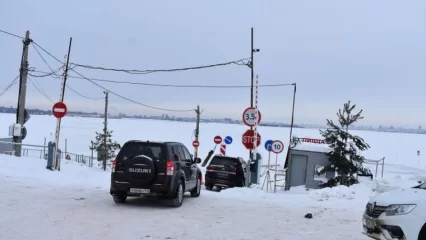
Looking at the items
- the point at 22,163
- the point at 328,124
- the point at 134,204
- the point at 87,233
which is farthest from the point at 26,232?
the point at 328,124

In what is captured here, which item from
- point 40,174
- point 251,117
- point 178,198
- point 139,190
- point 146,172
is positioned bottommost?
point 40,174

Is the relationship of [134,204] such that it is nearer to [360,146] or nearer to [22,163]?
[22,163]

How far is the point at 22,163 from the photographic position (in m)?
19.5

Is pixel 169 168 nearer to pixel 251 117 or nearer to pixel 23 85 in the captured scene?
pixel 251 117

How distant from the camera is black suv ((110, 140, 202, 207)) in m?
11.3

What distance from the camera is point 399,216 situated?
268 inches

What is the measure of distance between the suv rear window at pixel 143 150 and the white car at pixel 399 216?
219 inches

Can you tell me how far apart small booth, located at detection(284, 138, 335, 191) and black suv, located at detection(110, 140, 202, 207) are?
1241cm

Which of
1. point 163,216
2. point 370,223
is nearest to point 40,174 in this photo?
point 163,216

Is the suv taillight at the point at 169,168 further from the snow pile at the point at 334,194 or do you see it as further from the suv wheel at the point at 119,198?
the snow pile at the point at 334,194

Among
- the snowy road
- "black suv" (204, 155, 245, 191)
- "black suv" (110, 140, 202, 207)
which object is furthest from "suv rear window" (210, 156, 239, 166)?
"black suv" (110, 140, 202, 207)

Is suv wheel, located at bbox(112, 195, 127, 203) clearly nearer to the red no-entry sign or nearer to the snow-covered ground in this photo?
the snow-covered ground

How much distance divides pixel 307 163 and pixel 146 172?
45.0ft

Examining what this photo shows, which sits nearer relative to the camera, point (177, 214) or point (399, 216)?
point (399, 216)
